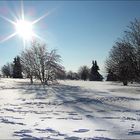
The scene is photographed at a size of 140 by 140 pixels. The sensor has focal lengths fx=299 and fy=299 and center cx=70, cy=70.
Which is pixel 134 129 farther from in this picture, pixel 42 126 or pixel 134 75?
pixel 134 75

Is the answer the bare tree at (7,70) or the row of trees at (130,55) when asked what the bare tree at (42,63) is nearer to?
the row of trees at (130,55)

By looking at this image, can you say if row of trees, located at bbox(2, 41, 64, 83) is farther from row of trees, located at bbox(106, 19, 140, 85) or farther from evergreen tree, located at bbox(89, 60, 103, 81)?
evergreen tree, located at bbox(89, 60, 103, 81)

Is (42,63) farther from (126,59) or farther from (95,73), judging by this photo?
(95,73)

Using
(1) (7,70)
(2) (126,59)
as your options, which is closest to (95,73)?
(1) (7,70)

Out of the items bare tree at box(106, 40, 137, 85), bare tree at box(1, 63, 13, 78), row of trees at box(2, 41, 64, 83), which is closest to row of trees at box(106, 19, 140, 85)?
bare tree at box(106, 40, 137, 85)

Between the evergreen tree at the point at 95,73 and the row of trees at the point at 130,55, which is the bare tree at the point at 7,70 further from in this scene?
the row of trees at the point at 130,55

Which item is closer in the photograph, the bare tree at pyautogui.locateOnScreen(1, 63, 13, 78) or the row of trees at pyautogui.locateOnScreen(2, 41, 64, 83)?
the row of trees at pyautogui.locateOnScreen(2, 41, 64, 83)

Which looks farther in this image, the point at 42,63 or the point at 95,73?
the point at 95,73

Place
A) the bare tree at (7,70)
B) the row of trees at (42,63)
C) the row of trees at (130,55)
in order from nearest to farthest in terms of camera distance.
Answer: the row of trees at (130,55)
the row of trees at (42,63)
the bare tree at (7,70)

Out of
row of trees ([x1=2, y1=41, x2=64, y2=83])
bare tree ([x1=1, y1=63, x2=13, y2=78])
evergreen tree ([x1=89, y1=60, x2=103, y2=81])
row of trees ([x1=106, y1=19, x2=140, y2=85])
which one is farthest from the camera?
bare tree ([x1=1, y1=63, x2=13, y2=78])

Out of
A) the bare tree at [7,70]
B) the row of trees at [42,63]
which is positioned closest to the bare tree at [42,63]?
the row of trees at [42,63]

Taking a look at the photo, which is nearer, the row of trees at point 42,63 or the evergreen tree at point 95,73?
the row of trees at point 42,63

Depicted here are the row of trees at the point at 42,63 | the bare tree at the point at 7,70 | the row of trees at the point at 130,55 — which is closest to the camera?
the row of trees at the point at 130,55

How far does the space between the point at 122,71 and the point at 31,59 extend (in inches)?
844
